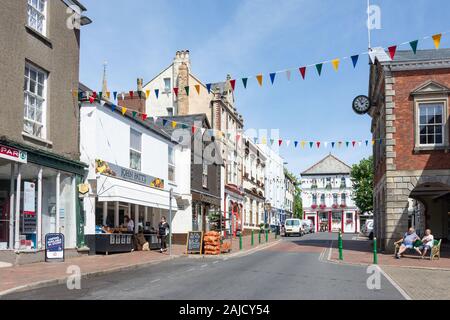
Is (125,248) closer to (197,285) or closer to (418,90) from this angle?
(197,285)

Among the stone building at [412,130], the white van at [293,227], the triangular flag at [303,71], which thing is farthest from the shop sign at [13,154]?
the white van at [293,227]

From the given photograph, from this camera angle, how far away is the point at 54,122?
19.9 m

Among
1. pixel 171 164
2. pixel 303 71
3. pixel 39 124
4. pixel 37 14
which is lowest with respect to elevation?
pixel 171 164

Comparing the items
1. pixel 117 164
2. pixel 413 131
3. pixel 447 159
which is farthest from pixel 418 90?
pixel 117 164

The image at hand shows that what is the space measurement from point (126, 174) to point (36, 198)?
644 cm

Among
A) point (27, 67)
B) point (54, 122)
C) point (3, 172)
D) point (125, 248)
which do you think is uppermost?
point (27, 67)

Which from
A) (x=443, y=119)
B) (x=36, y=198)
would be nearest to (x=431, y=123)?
(x=443, y=119)

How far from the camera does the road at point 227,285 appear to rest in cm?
1091

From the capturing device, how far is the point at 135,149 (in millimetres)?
26516

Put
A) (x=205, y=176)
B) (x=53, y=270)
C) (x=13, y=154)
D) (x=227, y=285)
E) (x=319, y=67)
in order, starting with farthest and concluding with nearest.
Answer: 1. (x=205, y=176)
2. (x=319, y=67)
3. (x=13, y=154)
4. (x=53, y=270)
5. (x=227, y=285)

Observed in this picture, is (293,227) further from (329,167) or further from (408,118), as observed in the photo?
(329,167)

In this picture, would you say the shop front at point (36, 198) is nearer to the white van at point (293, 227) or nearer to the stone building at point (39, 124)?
the stone building at point (39, 124)

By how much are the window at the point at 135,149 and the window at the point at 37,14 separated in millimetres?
7702
